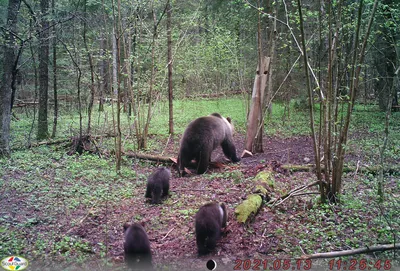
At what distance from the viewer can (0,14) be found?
1366 cm

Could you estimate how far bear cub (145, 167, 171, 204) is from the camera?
6.55 meters

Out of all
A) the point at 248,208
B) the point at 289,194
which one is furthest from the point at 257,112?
the point at 248,208

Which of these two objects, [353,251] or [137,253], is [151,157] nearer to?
[137,253]

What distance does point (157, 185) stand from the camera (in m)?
6.56

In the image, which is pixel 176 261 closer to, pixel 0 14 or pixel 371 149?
pixel 371 149

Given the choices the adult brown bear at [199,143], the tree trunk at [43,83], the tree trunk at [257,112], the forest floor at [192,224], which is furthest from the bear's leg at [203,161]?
the tree trunk at [43,83]

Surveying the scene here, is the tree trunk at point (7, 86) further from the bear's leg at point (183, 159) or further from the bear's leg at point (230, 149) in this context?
the bear's leg at point (230, 149)

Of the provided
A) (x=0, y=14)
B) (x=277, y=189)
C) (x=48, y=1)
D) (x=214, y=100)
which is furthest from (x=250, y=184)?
(x=214, y=100)

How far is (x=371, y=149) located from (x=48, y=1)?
1289cm
